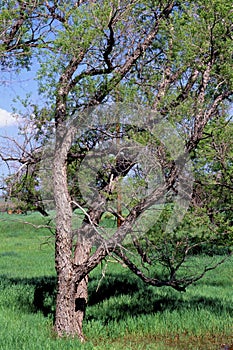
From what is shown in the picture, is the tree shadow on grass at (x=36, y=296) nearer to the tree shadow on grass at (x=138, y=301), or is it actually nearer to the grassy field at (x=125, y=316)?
the grassy field at (x=125, y=316)

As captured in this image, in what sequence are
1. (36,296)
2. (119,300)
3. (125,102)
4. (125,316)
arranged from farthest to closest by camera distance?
1. (36,296)
2. (119,300)
3. (125,316)
4. (125,102)

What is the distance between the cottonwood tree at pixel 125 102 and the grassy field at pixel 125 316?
24.3 inches

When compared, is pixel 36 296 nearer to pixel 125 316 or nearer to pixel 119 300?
pixel 119 300

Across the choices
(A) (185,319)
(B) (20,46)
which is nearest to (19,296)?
(A) (185,319)

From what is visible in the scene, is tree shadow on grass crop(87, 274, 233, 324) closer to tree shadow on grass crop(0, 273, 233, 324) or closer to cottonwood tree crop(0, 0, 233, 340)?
tree shadow on grass crop(0, 273, 233, 324)

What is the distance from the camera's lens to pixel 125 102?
7980 millimetres

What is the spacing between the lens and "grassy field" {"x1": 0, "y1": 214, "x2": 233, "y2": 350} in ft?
24.1

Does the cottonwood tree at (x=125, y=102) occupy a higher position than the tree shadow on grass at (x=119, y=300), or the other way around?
the cottonwood tree at (x=125, y=102)

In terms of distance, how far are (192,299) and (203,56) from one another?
5275mm

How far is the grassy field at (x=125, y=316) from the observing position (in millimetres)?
7354

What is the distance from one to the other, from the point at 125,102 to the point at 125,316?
12.3ft

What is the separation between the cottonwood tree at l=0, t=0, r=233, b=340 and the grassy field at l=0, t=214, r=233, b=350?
62 centimetres

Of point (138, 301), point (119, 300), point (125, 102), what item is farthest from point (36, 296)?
point (125, 102)

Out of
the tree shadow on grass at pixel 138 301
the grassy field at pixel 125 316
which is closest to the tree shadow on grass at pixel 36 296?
the grassy field at pixel 125 316
